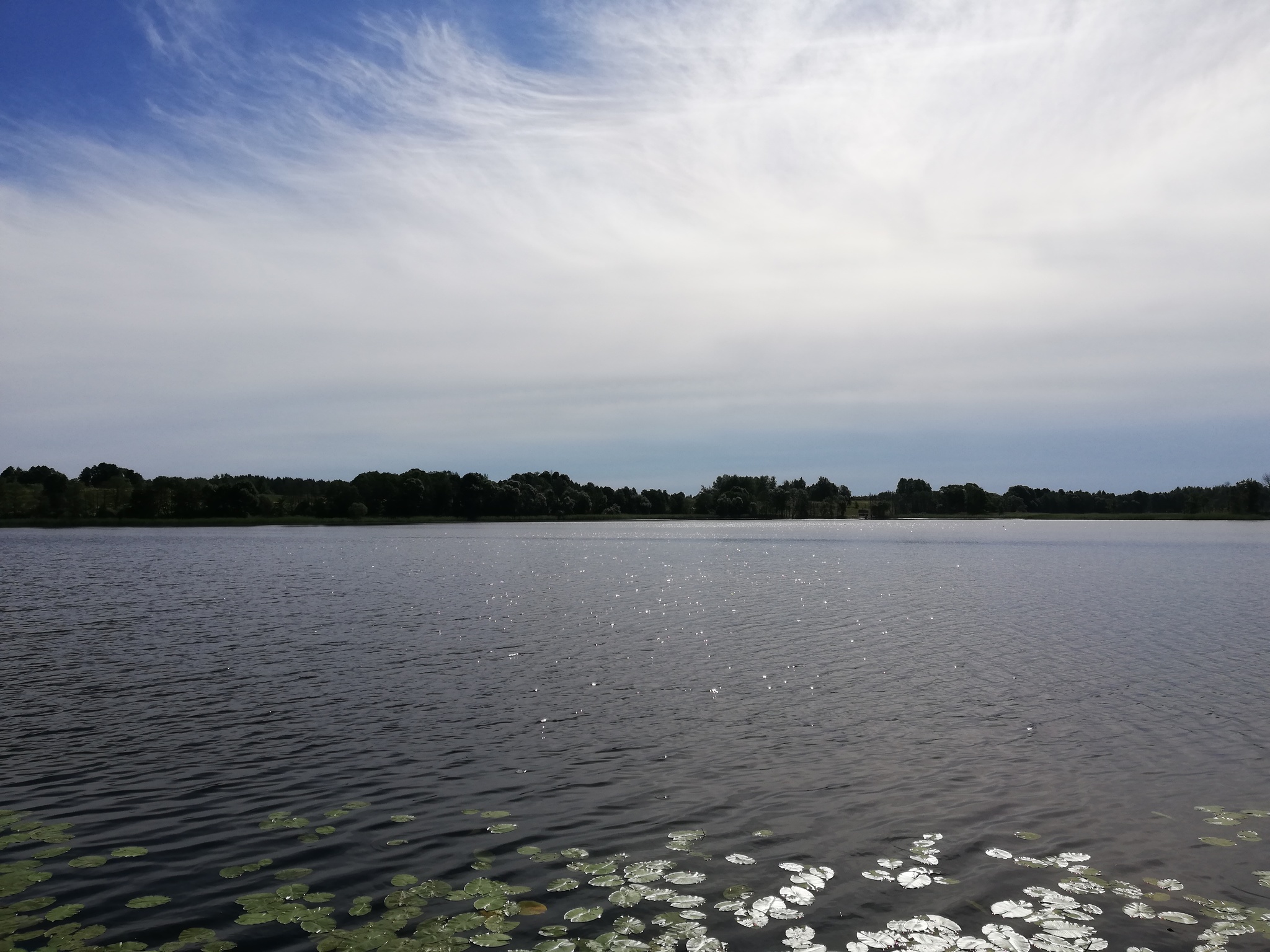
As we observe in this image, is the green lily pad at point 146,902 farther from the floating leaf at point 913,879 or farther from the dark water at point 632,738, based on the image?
the floating leaf at point 913,879

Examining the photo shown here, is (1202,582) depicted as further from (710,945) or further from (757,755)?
(710,945)

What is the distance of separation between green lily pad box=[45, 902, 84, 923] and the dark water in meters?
0.32

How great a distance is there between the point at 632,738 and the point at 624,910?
12.1 metres

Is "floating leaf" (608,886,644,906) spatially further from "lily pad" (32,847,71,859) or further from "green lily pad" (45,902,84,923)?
"lily pad" (32,847,71,859)

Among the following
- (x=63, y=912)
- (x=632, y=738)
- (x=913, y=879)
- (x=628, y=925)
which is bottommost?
(x=632, y=738)

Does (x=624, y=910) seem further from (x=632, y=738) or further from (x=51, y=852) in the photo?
(x=632, y=738)

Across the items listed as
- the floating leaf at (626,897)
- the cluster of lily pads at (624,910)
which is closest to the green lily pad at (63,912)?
the cluster of lily pads at (624,910)

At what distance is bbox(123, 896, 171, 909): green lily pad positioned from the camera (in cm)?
1393

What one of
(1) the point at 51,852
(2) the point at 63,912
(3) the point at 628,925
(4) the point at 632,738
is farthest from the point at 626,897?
(4) the point at 632,738

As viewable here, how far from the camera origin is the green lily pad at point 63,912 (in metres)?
13.3

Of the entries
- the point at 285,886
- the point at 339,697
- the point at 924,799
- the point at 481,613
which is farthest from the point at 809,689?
the point at 481,613

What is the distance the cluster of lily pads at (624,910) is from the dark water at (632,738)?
0.35 meters

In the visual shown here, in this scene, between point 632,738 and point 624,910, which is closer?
point 624,910

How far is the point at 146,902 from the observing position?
14.0 metres
